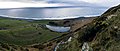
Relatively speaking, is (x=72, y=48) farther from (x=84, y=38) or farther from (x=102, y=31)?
(x=102, y=31)

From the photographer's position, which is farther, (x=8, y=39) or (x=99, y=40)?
(x=8, y=39)

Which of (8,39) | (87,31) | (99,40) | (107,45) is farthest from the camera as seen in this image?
(8,39)

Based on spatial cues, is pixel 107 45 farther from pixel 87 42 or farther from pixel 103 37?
pixel 87 42

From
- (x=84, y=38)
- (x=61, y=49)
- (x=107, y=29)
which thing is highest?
(x=107, y=29)

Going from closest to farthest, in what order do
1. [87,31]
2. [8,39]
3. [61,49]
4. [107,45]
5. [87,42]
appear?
[107,45]
[87,42]
[87,31]
[61,49]
[8,39]

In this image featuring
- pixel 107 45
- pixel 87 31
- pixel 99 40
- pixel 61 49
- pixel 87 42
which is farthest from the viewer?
pixel 61 49

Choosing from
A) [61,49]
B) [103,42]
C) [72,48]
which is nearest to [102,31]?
[103,42]

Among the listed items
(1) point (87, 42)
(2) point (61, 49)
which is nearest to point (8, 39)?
(2) point (61, 49)

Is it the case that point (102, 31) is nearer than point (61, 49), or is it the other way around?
point (102, 31)

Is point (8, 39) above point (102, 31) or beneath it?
beneath
